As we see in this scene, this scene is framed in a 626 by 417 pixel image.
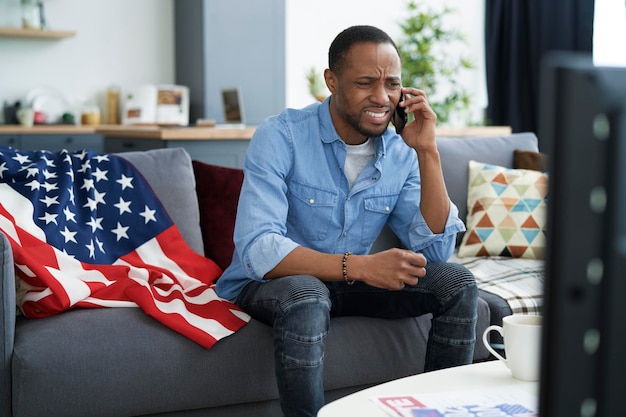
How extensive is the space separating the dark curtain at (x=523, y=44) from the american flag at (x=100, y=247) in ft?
12.3

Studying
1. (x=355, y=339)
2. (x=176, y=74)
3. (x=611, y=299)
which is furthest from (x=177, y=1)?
(x=611, y=299)

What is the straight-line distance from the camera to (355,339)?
6.47 feet

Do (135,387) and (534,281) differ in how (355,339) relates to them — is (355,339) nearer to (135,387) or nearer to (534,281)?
(135,387)

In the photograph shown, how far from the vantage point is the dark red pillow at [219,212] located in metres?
2.44

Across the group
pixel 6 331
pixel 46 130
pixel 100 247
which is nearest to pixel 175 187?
pixel 100 247

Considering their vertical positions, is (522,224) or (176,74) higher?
(176,74)

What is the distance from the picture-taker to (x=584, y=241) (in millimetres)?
459

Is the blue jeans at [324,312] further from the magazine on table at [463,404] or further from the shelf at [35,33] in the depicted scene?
the shelf at [35,33]

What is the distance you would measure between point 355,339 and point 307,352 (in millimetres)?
359

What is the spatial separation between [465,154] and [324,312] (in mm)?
1435

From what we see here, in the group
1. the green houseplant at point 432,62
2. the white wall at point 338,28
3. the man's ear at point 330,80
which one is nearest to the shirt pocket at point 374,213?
the man's ear at point 330,80

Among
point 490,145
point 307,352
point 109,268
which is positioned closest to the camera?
point 307,352

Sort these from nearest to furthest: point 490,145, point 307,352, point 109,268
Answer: point 307,352
point 109,268
point 490,145

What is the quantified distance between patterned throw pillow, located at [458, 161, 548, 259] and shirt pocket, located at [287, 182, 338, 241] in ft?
3.00
